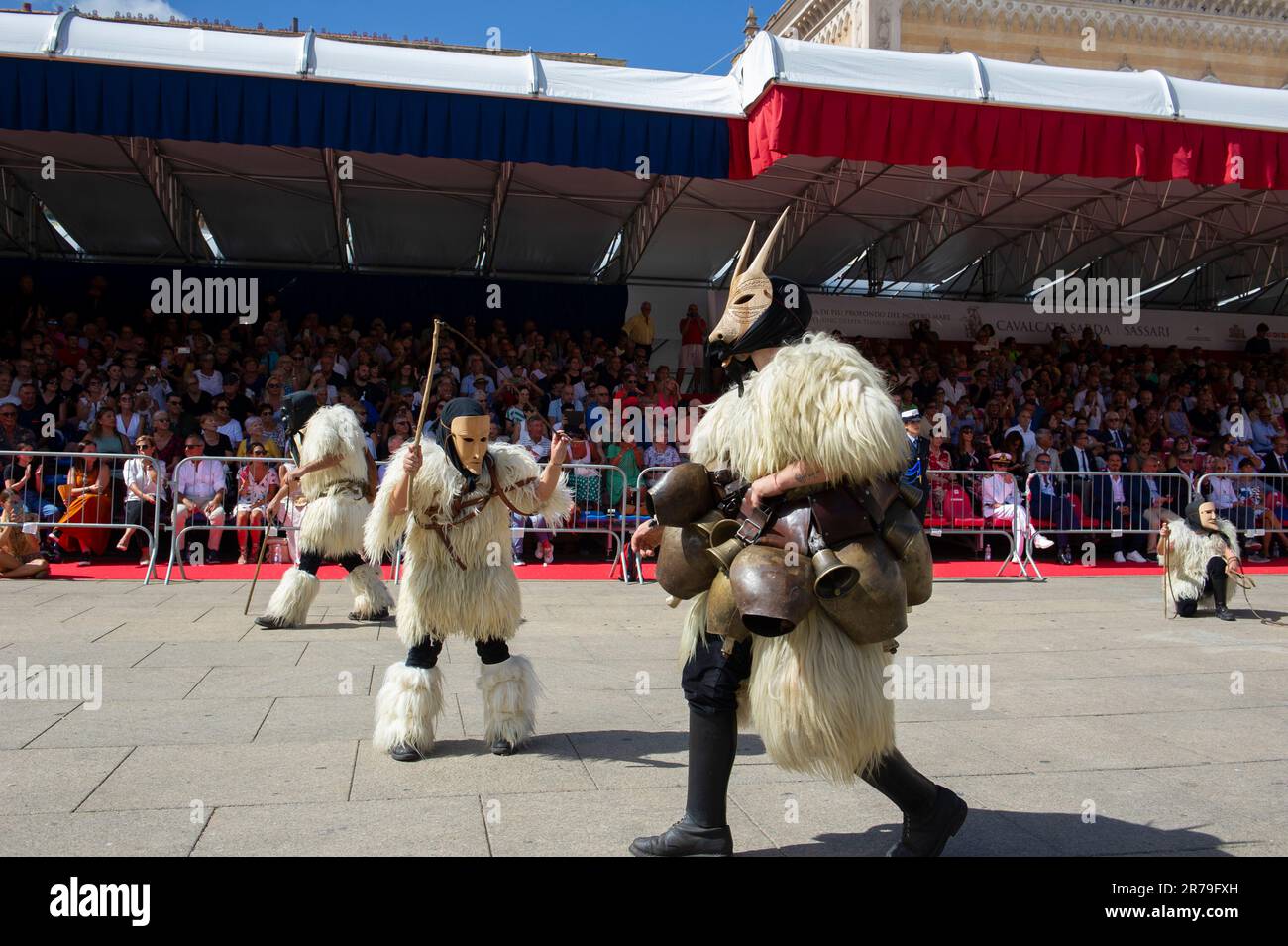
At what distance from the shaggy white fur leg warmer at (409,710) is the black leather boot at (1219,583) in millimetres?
7189

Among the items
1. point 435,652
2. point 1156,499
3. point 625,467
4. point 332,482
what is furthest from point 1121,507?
point 435,652

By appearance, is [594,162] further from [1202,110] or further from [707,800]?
[707,800]

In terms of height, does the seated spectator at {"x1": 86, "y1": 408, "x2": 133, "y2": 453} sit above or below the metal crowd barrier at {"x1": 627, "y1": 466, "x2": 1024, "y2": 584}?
above

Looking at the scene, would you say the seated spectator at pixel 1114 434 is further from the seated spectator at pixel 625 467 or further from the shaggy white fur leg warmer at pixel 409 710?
the shaggy white fur leg warmer at pixel 409 710

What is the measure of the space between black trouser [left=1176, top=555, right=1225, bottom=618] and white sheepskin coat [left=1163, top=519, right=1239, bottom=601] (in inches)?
1.0

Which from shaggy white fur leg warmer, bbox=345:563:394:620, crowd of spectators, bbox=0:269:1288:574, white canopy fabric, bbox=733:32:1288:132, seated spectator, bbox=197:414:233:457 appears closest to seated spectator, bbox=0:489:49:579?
crowd of spectators, bbox=0:269:1288:574

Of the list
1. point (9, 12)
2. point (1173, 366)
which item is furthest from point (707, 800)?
point (1173, 366)

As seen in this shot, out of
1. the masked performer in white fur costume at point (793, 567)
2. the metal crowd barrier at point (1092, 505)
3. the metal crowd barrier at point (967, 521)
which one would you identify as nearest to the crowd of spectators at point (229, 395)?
the metal crowd barrier at point (967, 521)

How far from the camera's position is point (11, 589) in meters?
9.24

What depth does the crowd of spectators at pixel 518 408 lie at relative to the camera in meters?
11.1

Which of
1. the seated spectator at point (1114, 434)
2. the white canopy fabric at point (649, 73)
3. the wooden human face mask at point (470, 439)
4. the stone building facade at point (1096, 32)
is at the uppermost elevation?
the stone building facade at point (1096, 32)

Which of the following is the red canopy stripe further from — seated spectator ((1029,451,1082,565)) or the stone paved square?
the stone paved square

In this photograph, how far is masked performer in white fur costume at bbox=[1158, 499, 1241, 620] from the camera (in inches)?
351

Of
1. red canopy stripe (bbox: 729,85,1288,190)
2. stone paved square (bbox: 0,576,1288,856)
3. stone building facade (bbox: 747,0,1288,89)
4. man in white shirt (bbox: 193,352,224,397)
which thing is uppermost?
stone building facade (bbox: 747,0,1288,89)
